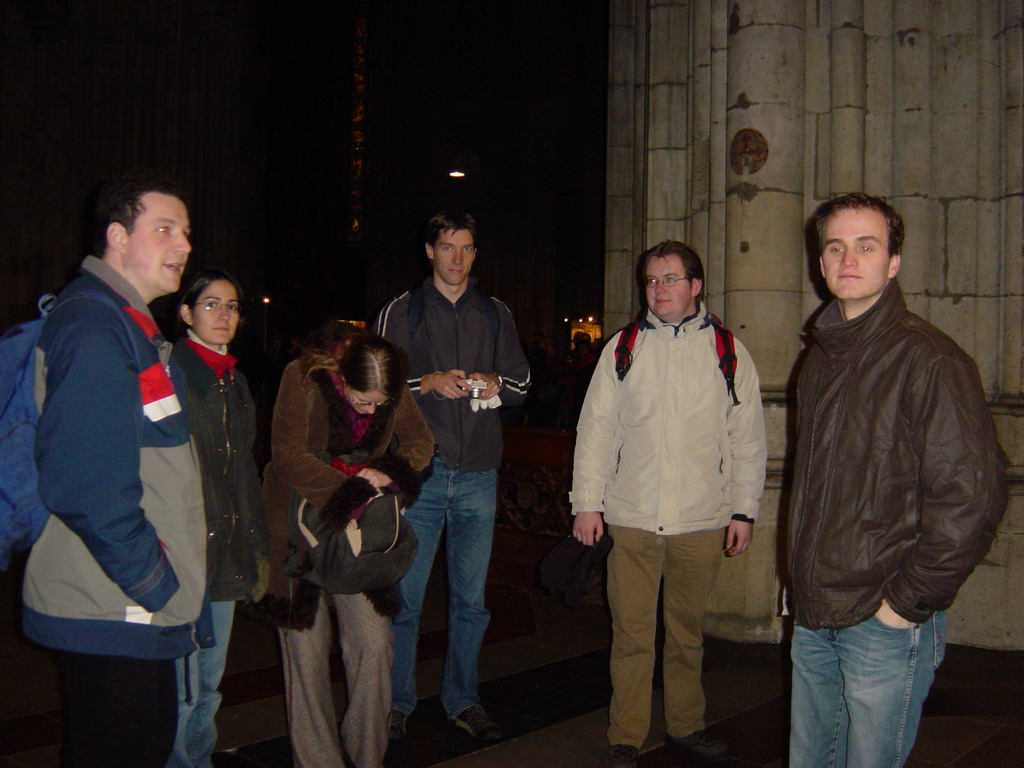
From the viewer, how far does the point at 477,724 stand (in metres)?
3.91

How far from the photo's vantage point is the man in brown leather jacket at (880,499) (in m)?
2.21

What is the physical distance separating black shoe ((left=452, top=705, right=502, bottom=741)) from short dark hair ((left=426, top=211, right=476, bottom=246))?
6.88 feet

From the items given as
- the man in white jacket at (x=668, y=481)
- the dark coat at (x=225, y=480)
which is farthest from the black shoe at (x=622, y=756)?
the dark coat at (x=225, y=480)

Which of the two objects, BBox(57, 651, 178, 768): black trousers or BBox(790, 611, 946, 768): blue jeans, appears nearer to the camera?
BBox(57, 651, 178, 768): black trousers

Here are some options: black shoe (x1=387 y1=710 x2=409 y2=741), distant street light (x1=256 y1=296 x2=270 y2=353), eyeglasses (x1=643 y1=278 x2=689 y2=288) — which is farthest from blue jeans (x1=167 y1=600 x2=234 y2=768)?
distant street light (x1=256 y1=296 x2=270 y2=353)

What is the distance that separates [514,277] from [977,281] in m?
16.2

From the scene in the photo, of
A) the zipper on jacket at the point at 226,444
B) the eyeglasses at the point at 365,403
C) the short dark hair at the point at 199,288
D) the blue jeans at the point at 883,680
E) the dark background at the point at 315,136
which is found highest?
the dark background at the point at 315,136

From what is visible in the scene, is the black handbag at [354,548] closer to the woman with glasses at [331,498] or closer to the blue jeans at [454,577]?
the woman with glasses at [331,498]

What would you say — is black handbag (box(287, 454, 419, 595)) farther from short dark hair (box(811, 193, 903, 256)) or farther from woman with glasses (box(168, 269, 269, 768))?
short dark hair (box(811, 193, 903, 256))

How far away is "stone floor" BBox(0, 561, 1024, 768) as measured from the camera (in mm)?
3734

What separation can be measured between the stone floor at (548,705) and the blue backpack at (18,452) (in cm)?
194

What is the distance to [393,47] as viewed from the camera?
21500 mm

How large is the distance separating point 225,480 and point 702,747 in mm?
2265

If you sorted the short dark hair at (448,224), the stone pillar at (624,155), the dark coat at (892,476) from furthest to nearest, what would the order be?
1. the stone pillar at (624,155)
2. the short dark hair at (448,224)
3. the dark coat at (892,476)
